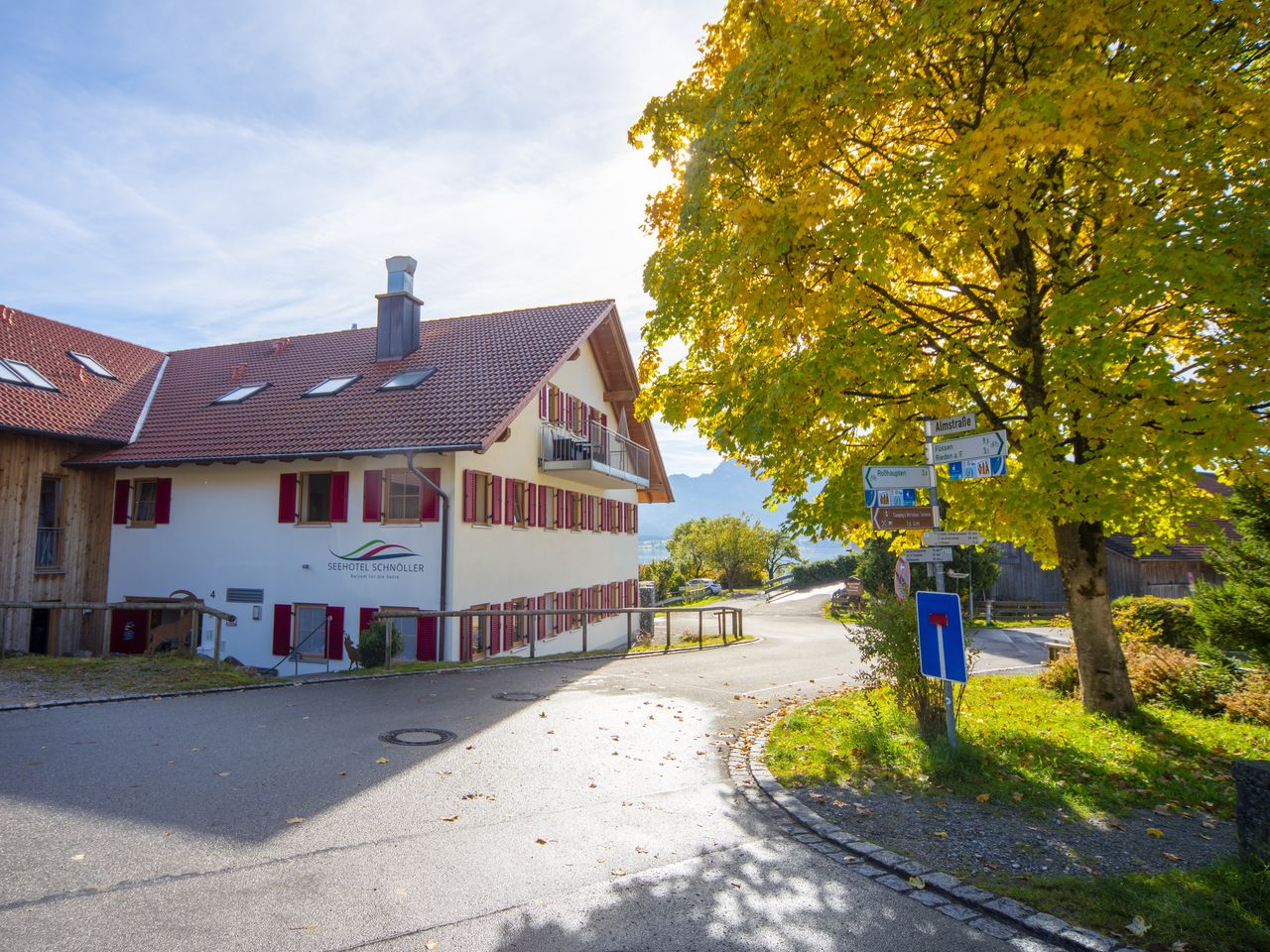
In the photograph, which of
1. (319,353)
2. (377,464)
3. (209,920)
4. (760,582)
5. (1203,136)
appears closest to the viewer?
(209,920)

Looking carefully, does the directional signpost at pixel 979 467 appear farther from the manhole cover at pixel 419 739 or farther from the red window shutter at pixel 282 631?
the red window shutter at pixel 282 631

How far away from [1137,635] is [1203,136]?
930cm

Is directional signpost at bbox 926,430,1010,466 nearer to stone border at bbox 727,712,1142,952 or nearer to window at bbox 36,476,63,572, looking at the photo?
stone border at bbox 727,712,1142,952

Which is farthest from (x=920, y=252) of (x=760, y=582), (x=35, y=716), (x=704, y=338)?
(x=760, y=582)

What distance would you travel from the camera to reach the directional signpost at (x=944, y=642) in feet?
22.5

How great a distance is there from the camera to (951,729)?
6898mm

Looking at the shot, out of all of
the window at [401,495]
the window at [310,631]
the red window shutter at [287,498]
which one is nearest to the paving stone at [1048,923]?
the window at [401,495]

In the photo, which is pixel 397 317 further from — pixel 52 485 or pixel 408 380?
pixel 52 485

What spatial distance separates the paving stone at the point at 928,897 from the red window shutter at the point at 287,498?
15850 millimetres

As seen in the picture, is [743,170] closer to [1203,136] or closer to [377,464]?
[1203,136]

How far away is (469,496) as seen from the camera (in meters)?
16.7

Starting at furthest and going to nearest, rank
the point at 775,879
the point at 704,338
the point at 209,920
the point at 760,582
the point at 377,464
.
A: 1. the point at 760,582
2. the point at 377,464
3. the point at 704,338
4. the point at 775,879
5. the point at 209,920

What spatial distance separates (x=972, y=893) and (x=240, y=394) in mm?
20911

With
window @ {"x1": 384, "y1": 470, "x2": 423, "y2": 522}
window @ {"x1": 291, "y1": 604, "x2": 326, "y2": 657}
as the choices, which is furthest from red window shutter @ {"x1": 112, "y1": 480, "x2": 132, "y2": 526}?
window @ {"x1": 384, "y1": 470, "x2": 423, "y2": 522}
